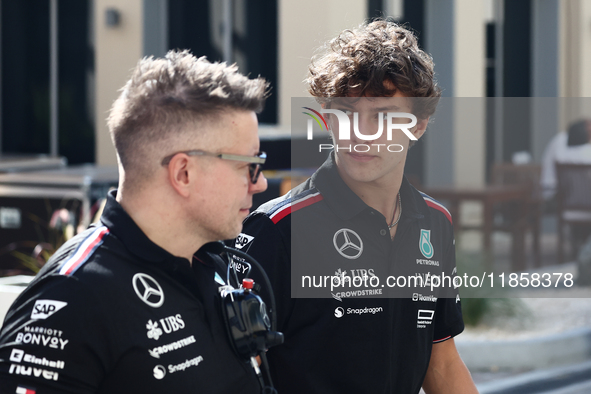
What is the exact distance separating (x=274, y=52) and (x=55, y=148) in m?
3.74

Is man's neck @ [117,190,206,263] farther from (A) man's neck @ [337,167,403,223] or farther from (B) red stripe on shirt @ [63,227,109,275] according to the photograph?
(A) man's neck @ [337,167,403,223]

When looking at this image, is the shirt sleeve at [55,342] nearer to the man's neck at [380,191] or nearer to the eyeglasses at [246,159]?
the eyeglasses at [246,159]

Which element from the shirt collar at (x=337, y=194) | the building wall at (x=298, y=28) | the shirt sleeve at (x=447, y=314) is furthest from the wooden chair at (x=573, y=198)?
the shirt collar at (x=337, y=194)

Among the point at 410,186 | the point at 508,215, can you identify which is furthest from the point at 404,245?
the point at 508,215

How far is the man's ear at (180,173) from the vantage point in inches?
71.4

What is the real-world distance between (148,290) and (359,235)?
0.74 meters

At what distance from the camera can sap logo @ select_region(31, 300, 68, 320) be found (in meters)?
1.59

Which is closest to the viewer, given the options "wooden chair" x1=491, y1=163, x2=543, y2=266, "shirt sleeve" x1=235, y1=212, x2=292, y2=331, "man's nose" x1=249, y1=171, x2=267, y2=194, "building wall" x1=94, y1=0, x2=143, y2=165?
"man's nose" x1=249, y1=171, x2=267, y2=194

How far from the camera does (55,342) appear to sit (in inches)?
61.9

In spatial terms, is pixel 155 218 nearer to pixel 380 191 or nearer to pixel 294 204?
pixel 294 204

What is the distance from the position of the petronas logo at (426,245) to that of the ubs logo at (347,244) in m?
0.21

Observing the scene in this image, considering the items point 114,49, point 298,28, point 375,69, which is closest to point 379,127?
point 375,69

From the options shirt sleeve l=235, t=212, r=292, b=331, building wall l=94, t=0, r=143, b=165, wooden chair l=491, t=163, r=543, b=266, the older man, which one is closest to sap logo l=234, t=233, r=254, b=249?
shirt sleeve l=235, t=212, r=292, b=331

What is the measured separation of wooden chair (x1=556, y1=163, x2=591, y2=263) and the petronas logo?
7.88 meters
